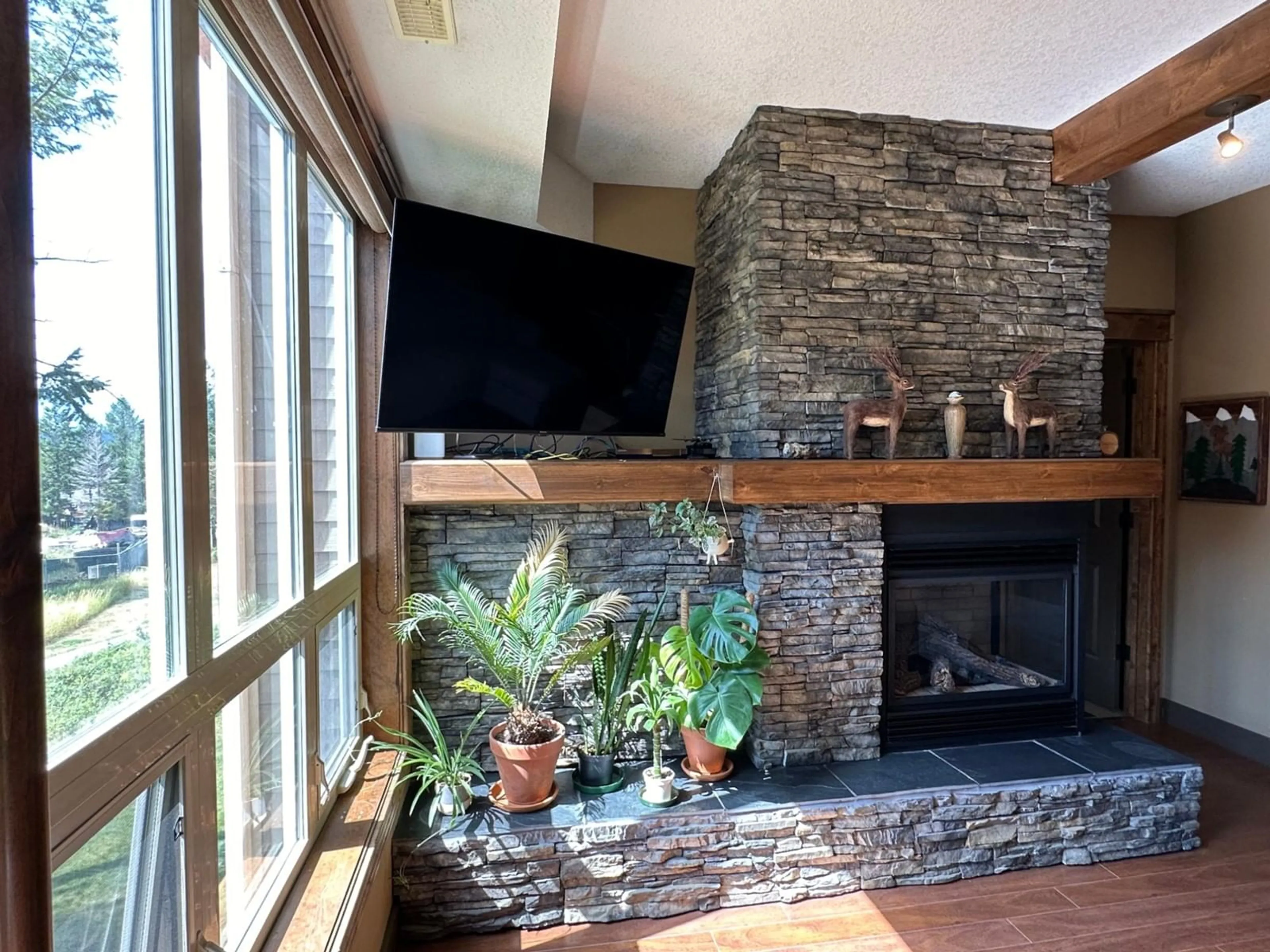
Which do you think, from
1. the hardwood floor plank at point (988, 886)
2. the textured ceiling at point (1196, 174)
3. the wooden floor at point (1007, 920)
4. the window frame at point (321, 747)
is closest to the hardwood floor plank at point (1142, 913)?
the wooden floor at point (1007, 920)

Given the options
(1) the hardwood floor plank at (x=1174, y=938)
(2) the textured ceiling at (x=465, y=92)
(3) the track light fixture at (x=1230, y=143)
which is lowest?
(1) the hardwood floor plank at (x=1174, y=938)

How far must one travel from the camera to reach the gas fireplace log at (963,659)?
305 cm

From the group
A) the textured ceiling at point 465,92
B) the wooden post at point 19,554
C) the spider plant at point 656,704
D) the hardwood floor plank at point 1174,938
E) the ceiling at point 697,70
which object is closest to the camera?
the wooden post at point 19,554

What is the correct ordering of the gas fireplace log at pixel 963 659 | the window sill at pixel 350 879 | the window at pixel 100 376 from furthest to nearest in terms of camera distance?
the gas fireplace log at pixel 963 659 < the window sill at pixel 350 879 < the window at pixel 100 376

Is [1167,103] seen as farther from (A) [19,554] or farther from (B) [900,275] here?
(A) [19,554]

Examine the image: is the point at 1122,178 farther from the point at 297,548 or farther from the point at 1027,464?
the point at 297,548

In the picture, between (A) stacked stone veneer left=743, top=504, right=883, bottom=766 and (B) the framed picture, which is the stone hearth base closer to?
(A) stacked stone veneer left=743, top=504, right=883, bottom=766

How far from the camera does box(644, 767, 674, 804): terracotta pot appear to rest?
→ 239 cm

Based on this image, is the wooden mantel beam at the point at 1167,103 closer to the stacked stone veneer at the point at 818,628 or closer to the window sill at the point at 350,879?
the stacked stone veneer at the point at 818,628

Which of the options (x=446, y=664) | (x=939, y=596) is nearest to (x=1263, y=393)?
(x=939, y=596)

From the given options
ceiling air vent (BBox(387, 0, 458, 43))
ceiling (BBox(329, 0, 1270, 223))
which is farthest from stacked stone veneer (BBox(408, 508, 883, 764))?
ceiling air vent (BBox(387, 0, 458, 43))

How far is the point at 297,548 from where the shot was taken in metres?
1.71

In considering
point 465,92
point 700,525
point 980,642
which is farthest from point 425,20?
point 980,642

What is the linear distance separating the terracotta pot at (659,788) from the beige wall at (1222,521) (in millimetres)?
3092
